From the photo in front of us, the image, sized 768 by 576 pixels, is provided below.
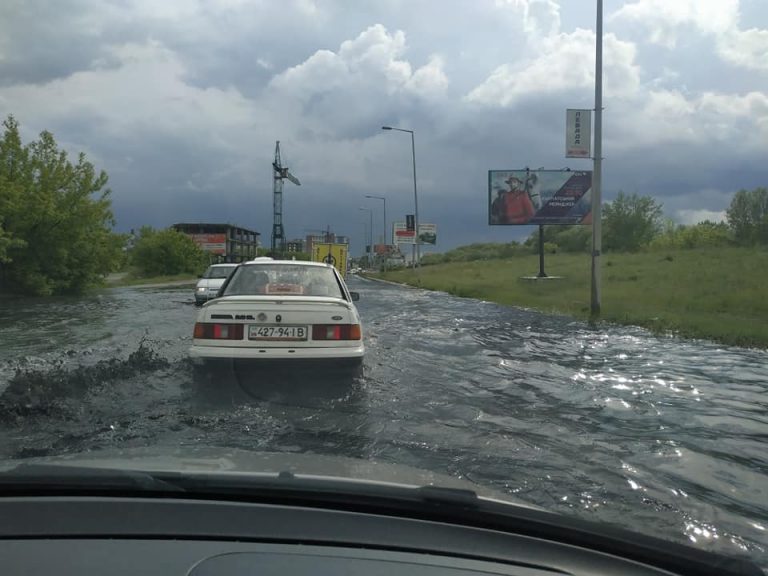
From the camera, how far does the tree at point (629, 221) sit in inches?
2987

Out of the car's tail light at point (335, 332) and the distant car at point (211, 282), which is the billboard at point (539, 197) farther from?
the car's tail light at point (335, 332)

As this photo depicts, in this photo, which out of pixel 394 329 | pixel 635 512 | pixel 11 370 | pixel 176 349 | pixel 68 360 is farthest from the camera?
pixel 394 329

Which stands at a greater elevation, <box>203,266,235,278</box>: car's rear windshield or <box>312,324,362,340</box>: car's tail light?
<box>203,266,235,278</box>: car's rear windshield

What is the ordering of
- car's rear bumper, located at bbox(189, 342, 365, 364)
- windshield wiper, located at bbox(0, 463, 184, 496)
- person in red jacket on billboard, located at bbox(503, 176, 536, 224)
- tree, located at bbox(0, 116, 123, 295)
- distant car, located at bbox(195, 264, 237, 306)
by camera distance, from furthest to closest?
person in red jacket on billboard, located at bbox(503, 176, 536, 224)
tree, located at bbox(0, 116, 123, 295)
distant car, located at bbox(195, 264, 237, 306)
car's rear bumper, located at bbox(189, 342, 365, 364)
windshield wiper, located at bbox(0, 463, 184, 496)

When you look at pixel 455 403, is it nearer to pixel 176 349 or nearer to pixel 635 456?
pixel 635 456

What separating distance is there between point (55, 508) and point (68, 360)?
8.44 m

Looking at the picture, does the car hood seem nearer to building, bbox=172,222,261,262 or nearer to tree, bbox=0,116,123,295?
tree, bbox=0,116,123,295

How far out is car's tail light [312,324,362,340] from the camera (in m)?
6.65

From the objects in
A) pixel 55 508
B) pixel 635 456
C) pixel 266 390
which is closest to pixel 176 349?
pixel 266 390

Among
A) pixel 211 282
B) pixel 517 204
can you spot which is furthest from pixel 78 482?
pixel 517 204

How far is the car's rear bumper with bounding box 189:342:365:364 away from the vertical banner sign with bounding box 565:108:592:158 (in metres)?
12.4

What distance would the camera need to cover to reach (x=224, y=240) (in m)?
99.1

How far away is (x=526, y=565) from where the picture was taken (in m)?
1.67

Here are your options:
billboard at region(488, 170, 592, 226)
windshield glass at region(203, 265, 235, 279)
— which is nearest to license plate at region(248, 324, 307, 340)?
windshield glass at region(203, 265, 235, 279)
